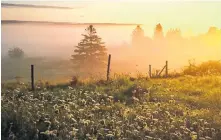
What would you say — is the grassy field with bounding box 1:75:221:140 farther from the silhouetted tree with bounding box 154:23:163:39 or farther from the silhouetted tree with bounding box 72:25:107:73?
the silhouetted tree with bounding box 154:23:163:39

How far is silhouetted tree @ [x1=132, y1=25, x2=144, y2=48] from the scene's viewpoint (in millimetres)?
4215

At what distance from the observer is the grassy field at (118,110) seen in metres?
3.55

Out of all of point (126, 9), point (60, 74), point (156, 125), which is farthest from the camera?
point (60, 74)

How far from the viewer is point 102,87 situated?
14.4 feet

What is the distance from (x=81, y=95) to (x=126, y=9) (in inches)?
33.0

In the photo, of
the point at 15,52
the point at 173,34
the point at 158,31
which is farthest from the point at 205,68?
the point at 15,52

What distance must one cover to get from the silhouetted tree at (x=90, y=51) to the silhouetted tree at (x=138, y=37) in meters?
0.27

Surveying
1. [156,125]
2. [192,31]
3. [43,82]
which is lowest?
[156,125]

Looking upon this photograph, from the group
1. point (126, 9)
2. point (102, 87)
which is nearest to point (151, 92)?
point (102, 87)

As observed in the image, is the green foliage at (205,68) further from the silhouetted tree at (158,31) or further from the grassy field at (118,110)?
the silhouetted tree at (158,31)

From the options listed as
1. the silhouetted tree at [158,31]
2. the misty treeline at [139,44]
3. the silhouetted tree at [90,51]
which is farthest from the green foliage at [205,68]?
the silhouetted tree at [90,51]

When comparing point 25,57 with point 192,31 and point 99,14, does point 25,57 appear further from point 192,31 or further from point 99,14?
point 192,31

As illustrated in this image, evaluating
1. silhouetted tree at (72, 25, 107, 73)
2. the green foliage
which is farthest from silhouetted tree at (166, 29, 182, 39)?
silhouetted tree at (72, 25, 107, 73)

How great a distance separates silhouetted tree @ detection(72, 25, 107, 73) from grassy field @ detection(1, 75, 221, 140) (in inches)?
9.3
